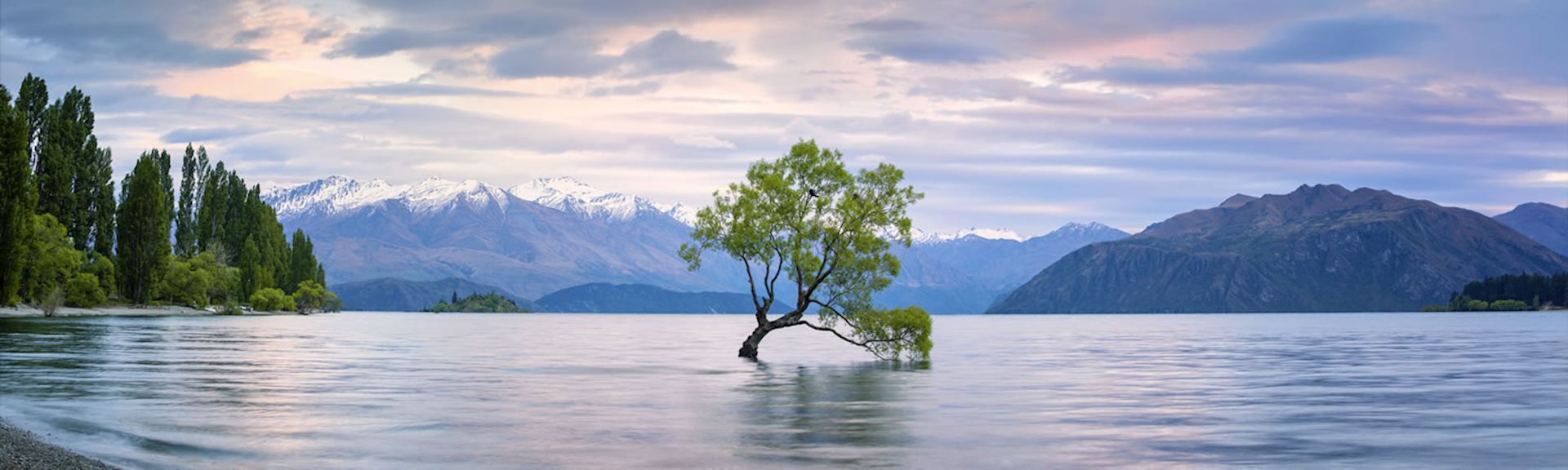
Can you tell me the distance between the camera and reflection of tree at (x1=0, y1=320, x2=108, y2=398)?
4481 centimetres

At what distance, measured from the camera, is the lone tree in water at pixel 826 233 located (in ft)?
228

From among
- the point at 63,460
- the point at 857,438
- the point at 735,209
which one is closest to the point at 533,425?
the point at 857,438

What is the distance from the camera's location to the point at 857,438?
31453mm

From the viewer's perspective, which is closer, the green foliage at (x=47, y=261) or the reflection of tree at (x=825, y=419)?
the reflection of tree at (x=825, y=419)

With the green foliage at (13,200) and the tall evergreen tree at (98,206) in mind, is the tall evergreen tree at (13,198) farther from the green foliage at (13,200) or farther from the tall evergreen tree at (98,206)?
the tall evergreen tree at (98,206)

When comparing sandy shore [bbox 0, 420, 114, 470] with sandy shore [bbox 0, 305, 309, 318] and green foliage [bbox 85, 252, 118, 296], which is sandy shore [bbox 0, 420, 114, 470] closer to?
sandy shore [bbox 0, 305, 309, 318]

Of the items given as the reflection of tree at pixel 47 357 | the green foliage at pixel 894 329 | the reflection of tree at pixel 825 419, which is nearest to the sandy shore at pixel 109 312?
the reflection of tree at pixel 47 357

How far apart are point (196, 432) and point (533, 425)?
344 inches

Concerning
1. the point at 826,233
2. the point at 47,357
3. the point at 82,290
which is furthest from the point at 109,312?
the point at 826,233

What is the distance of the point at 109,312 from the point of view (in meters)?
158

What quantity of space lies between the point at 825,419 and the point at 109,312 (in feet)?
495

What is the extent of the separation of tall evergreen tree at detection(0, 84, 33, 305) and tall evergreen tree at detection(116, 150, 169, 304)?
4920 cm

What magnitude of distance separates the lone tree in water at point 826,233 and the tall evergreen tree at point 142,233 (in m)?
125

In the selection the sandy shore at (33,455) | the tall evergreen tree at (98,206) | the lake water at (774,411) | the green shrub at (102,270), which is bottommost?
the lake water at (774,411)
